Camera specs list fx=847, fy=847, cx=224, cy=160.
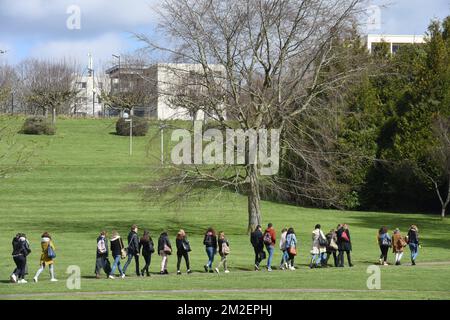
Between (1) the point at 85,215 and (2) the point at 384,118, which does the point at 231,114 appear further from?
(2) the point at 384,118

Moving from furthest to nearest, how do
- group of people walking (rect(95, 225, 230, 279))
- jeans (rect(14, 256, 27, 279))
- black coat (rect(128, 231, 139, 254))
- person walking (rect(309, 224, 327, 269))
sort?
1. person walking (rect(309, 224, 327, 269))
2. black coat (rect(128, 231, 139, 254))
3. group of people walking (rect(95, 225, 230, 279))
4. jeans (rect(14, 256, 27, 279))

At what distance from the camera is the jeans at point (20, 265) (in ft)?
85.7

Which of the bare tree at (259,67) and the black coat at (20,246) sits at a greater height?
the bare tree at (259,67)

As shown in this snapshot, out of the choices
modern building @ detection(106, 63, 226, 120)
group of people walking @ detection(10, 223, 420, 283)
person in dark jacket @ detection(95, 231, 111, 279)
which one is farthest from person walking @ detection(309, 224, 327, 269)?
modern building @ detection(106, 63, 226, 120)

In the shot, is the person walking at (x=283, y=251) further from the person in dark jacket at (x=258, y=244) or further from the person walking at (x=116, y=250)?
the person walking at (x=116, y=250)

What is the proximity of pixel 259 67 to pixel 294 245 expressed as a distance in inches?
595

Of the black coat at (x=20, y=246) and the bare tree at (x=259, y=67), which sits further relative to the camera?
the bare tree at (x=259, y=67)

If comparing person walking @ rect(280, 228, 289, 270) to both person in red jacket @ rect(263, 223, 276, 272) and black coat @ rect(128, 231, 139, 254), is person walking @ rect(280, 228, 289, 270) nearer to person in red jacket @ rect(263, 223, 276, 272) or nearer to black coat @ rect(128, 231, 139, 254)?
person in red jacket @ rect(263, 223, 276, 272)

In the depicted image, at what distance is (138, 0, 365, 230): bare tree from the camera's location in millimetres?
41375

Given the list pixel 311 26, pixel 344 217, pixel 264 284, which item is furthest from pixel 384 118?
pixel 264 284

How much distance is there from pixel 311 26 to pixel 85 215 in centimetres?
1720

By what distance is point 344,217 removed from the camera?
52594 mm

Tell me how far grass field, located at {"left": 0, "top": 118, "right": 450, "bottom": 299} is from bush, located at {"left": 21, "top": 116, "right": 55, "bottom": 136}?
67.0 inches

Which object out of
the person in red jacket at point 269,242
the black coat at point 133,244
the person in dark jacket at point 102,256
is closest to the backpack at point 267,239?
the person in red jacket at point 269,242
